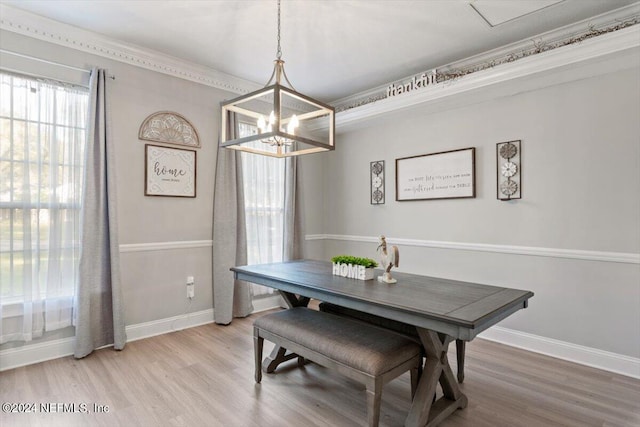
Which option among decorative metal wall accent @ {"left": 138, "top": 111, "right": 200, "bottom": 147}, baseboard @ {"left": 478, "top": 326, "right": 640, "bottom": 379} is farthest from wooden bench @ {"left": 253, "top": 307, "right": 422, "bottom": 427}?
decorative metal wall accent @ {"left": 138, "top": 111, "right": 200, "bottom": 147}

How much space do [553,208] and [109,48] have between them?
13.5ft

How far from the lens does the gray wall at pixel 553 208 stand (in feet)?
8.66

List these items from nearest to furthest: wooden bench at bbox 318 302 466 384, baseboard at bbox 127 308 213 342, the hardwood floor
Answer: the hardwood floor < wooden bench at bbox 318 302 466 384 < baseboard at bbox 127 308 213 342

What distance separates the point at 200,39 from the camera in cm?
303

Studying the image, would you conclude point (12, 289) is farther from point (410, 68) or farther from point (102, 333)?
point (410, 68)

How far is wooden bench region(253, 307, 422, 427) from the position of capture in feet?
5.88

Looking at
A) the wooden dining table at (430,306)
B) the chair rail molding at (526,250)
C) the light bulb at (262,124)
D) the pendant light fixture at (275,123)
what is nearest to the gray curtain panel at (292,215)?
the pendant light fixture at (275,123)

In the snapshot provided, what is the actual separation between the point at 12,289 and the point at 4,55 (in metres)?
1.79

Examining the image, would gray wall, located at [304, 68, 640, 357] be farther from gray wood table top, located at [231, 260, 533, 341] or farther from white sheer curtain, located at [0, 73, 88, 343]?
white sheer curtain, located at [0, 73, 88, 343]

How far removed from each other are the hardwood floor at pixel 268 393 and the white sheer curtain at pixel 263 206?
4.66ft

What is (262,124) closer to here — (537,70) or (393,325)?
(393,325)

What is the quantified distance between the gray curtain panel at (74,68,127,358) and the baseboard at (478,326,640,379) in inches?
136

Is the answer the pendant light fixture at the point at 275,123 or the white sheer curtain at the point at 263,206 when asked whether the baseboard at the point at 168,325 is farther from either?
the pendant light fixture at the point at 275,123

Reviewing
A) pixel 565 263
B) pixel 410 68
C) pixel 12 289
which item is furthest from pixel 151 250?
pixel 565 263
